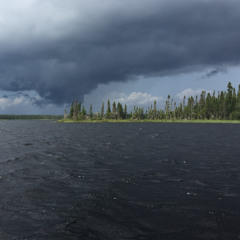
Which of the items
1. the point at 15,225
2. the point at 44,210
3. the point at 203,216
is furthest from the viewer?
the point at 44,210

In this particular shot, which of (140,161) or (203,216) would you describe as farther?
(140,161)

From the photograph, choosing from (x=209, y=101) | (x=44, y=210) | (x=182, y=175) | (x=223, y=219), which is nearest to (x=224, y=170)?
(x=182, y=175)

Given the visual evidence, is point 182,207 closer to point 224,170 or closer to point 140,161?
point 224,170

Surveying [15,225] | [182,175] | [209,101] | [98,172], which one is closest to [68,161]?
[98,172]

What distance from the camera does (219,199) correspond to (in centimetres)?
1168

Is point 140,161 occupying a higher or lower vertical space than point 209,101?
lower

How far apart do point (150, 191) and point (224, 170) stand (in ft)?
27.4

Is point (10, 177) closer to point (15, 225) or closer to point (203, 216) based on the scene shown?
point (15, 225)

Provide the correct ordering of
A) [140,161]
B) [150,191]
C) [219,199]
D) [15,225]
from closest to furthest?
[15,225], [219,199], [150,191], [140,161]

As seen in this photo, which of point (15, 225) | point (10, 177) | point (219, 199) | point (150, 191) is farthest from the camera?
point (10, 177)

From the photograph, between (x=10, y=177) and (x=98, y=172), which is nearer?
(x=10, y=177)

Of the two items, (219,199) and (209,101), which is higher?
(209,101)

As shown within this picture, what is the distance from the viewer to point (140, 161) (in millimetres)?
22000

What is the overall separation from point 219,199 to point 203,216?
8.57ft
